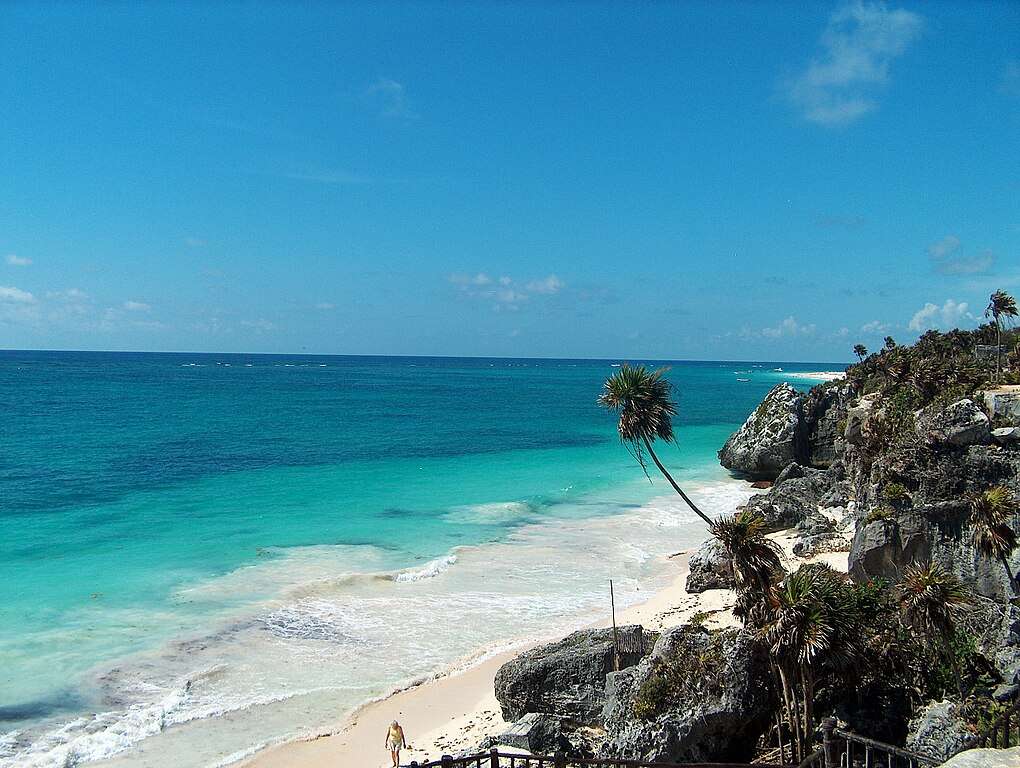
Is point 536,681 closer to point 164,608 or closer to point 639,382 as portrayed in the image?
point 639,382

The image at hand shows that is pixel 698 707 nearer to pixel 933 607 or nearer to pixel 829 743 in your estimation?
pixel 829 743

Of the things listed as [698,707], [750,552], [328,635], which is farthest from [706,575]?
[328,635]

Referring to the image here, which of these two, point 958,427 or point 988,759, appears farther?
point 958,427

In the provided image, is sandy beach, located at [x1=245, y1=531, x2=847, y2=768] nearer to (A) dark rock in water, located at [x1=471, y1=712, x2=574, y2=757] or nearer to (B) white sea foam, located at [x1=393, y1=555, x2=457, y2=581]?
(A) dark rock in water, located at [x1=471, y1=712, x2=574, y2=757]

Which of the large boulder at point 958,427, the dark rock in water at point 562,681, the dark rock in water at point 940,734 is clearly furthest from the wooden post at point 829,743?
the large boulder at point 958,427

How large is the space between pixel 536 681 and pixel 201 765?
8.34 meters

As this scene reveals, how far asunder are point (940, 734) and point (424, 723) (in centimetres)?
1215

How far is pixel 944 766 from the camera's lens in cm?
855

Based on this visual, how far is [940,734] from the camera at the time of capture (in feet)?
41.3

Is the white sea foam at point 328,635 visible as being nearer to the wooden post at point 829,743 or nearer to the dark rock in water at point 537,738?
the dark rock in water at point 537,738

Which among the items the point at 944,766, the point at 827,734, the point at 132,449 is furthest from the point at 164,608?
the point at 132,449

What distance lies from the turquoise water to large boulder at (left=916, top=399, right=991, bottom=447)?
13.4m

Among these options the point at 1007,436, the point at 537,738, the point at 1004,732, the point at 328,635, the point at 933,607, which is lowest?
the point at 328,635

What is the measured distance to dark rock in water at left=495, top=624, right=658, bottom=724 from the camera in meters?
17.8
